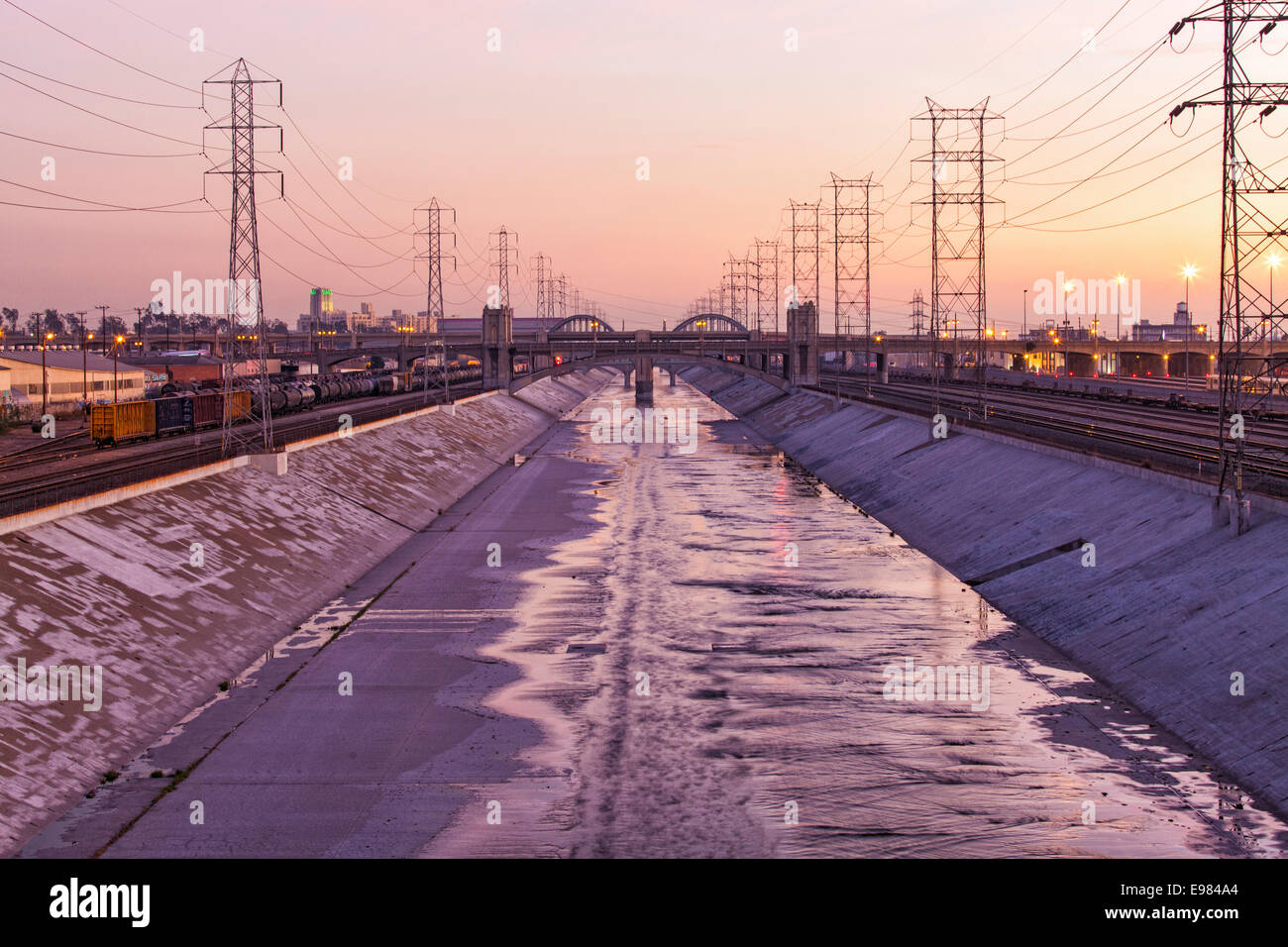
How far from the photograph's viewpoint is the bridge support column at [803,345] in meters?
151

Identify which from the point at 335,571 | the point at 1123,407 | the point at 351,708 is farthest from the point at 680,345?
the point at 351,708

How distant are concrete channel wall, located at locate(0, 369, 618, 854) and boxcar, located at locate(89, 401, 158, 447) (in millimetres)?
12551

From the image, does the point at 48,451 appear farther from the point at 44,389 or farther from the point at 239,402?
the point at 44,389

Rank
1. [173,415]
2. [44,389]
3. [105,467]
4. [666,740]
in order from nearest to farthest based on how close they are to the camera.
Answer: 1. [666,740]
2. [105,467]
3. [173,415]
4. [44,389]

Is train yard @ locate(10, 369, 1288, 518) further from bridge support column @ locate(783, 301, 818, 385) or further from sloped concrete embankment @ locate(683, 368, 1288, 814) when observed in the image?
bridge support column @ locate(783, 301, 818, 385)

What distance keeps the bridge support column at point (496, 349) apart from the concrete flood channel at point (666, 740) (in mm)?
105529

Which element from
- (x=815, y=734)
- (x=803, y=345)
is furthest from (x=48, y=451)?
(x=803, y=345)

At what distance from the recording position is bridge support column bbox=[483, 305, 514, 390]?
498 ft

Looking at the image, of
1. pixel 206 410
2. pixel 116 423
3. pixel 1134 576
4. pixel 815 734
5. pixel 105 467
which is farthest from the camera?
pixel 206 410

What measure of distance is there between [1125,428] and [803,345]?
279 feet

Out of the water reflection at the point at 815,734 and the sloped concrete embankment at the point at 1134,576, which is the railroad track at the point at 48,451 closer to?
the water reflection at the point at 815,734

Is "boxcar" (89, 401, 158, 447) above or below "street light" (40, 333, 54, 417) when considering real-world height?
below

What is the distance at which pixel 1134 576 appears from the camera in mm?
36562

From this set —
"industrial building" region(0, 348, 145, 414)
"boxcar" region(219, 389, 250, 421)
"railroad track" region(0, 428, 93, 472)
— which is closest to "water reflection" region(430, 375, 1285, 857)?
"railroad track" region(0, 428, 93, 472)
